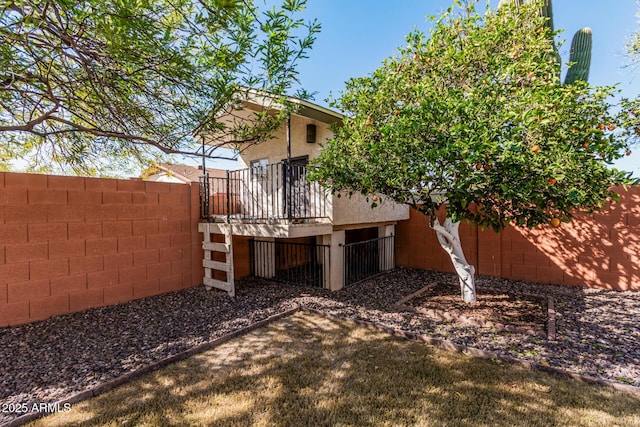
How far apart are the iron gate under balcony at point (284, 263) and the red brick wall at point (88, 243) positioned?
5.81 ft

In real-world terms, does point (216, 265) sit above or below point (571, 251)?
below

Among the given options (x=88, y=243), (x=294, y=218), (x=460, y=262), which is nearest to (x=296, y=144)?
(x=294, y=218)

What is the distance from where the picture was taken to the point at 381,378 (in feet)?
10.7

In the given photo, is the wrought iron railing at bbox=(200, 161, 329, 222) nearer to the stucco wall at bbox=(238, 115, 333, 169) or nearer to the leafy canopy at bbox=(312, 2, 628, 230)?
the stucco wall at bbox=(238, 115, 333, 169)

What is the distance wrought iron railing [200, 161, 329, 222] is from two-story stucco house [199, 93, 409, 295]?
0.02 m

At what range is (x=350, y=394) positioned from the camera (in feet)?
9.79

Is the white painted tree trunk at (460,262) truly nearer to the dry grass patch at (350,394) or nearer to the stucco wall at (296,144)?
the dry grass patch at (350,394)

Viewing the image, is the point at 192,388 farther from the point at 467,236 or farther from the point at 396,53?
the point at 467,236

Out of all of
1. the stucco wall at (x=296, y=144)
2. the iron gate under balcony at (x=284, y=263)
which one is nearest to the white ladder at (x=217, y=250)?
the iron gate under balcony at (x=284, y=263)

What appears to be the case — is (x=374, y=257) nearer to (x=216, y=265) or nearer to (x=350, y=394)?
(x=216, y=265)

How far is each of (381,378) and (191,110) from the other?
491cm

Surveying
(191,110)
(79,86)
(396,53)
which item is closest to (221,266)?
(191,110)

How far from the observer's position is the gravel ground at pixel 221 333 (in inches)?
133

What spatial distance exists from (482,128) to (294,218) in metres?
3.72
